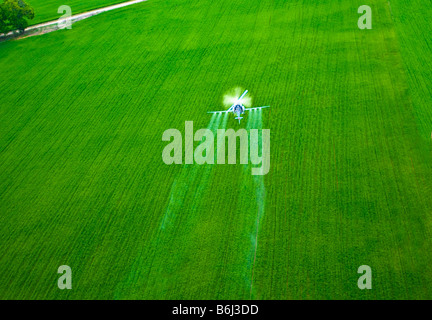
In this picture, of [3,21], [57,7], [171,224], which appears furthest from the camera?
[57,7]

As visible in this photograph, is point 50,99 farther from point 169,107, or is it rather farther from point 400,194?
point 400,194

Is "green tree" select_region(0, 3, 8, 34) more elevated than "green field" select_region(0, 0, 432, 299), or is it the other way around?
"green tree" select_region(0, 3, 8, 34)

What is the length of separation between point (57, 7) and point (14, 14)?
10.3m

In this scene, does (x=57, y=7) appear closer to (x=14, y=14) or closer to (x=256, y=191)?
(x=14, y=14)

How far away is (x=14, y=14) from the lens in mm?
60375

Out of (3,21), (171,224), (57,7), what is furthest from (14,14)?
(171,224)

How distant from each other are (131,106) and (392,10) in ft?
105

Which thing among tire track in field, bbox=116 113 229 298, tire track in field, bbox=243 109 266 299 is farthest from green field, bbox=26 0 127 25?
tire track in field, bbox=243 109 266 299

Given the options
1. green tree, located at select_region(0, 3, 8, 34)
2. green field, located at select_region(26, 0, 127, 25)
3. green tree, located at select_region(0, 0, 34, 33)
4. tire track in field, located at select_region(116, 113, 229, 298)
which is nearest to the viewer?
tire track in field, located at select_region(116, 113, 229, 298)

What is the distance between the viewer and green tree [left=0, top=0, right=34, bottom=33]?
6006cm

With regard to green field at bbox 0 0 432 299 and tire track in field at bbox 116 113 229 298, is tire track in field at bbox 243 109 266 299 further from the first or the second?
tire track in field at bbox 116 113 229 298

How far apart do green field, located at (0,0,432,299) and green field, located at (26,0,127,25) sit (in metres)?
13.3

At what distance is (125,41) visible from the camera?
54438 mm

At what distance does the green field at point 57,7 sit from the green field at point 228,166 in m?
13.3
